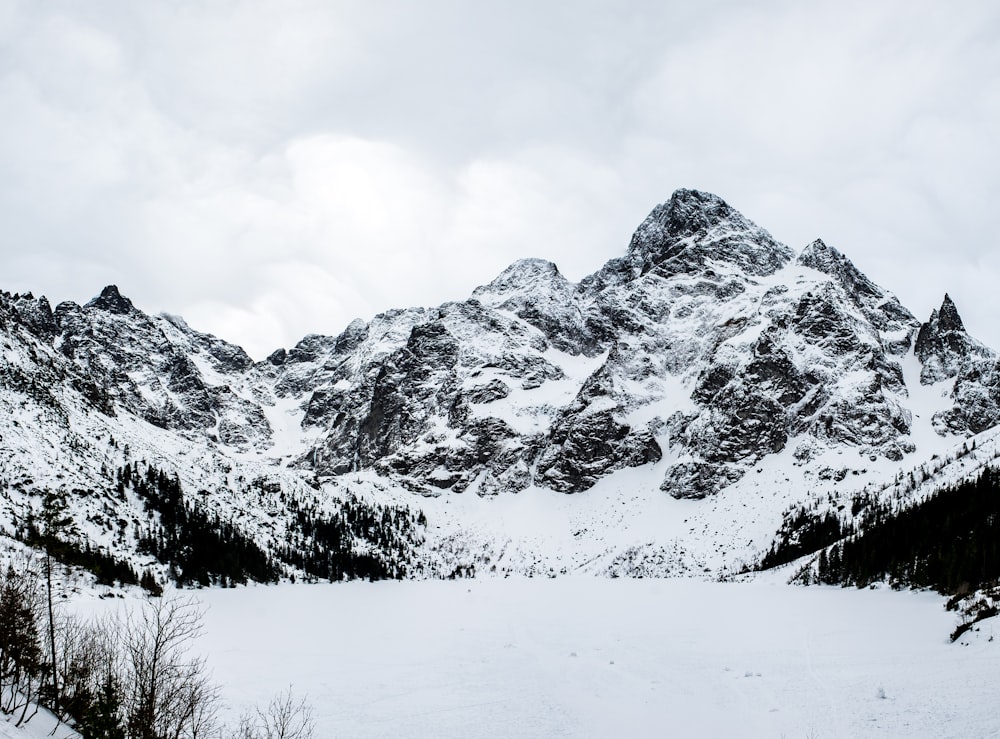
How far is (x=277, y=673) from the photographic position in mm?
48875

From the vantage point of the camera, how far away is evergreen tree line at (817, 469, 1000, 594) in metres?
62.9

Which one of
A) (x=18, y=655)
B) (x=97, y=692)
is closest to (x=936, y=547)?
(x=97, y=692)

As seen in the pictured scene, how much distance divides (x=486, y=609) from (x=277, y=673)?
49.6 m

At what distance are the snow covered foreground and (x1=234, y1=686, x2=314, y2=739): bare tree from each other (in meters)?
0.82

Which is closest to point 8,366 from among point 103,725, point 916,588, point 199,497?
point 199,497

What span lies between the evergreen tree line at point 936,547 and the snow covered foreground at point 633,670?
13.9 ft

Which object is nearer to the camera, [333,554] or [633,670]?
[633,670]

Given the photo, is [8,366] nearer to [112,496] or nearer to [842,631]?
[112,496]

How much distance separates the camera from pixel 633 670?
4566 centimetres

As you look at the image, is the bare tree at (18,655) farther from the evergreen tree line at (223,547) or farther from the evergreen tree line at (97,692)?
the evergreen tree line at (223,547)

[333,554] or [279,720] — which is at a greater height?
[333,554]

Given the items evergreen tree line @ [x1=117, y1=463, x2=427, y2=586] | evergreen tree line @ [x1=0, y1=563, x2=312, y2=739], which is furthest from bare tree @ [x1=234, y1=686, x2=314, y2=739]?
evergreen tree line @ [x1=117, y1=463, x2=427, y2=586]

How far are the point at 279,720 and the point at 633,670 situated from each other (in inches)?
903

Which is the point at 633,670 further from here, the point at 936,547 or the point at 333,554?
the point at 333,554
